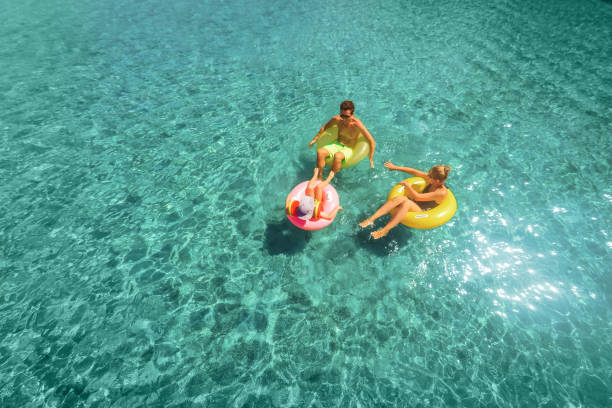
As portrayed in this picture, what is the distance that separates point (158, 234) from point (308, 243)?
271cm

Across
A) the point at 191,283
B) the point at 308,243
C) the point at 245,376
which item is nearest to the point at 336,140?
the point at 308,243

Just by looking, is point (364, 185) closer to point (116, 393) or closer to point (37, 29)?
point (116, 393)

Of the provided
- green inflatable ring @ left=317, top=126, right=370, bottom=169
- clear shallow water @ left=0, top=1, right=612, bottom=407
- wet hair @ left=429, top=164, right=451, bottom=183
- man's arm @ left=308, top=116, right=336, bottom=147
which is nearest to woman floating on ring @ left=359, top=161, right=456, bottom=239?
wet hair @ left=429, top=164, right=451, bottom=183

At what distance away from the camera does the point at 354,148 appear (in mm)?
5445

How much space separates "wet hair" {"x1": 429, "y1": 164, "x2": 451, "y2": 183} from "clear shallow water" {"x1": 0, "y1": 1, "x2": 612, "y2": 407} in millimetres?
1117

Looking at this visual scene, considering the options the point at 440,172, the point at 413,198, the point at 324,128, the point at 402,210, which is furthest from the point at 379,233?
the point at 324,128

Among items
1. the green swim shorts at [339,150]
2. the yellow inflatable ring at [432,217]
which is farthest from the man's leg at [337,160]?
the yellow inflatable ring at [432,217]

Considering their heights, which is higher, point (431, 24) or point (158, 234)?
point (431, 24)

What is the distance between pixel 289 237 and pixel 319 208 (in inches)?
34.9

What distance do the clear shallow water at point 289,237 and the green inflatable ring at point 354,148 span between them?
0.51m

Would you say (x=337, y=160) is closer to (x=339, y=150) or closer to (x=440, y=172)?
(x=339, y=150)

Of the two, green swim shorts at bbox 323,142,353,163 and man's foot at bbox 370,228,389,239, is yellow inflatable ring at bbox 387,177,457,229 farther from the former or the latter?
green swim shorts at bbox 323,142,353,163

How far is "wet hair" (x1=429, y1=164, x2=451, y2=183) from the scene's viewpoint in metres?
4.23

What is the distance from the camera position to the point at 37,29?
10.9 m
